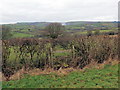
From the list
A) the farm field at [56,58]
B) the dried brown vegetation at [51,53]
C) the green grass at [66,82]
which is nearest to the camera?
the green grass at [66,82]

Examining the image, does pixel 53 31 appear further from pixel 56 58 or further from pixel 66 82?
pixel 66 82

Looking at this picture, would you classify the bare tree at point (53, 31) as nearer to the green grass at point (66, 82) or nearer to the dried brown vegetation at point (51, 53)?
the dried brown vegetation at point (51, 53)

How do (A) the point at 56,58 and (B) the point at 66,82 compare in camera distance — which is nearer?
(B) the point at 66,82

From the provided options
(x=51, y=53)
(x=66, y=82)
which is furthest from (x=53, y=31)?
(x=66, y=82)

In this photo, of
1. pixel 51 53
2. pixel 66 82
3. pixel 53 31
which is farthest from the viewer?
pixel 53 31

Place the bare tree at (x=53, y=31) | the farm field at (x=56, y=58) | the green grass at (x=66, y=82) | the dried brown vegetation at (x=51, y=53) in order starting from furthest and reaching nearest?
the bare tree at (x=53, y=31) < the dried brown vegetation at (x=51, y=53) < the farm field at (x=56, y=58) < the green grass at (x=66, y=82)

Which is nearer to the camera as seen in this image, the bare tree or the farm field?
the farm field

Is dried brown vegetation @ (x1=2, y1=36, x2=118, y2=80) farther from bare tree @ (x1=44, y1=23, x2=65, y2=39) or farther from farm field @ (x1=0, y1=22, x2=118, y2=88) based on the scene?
bare tree @ (x1=44, y1=23, x2=65, y2=39)

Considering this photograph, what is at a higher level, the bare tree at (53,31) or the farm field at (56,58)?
the bare tree at (53,31)

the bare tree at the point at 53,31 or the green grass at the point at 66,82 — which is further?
the bare tree at the point at 53,31

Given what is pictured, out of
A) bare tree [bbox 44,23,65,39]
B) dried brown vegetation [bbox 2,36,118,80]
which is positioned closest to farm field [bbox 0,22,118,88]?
dried brown vegetation [bbox 2,36,118,80]

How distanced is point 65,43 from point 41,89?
907 centimetres

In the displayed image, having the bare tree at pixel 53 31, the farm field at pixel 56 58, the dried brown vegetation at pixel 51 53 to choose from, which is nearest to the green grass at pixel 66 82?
the farm field at pixel 56 58

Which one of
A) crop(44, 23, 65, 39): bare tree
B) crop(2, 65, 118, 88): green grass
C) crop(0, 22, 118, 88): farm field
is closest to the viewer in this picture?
crop(2, 65, 118, 88): green grass
